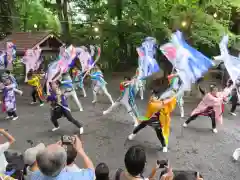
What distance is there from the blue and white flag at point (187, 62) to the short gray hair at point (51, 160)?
13.3ft

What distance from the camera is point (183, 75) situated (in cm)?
556

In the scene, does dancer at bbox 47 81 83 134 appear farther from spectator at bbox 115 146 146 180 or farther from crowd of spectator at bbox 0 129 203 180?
spectator at bbox 115 146 146 180

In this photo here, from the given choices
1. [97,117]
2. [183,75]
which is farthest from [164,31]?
[183,75]

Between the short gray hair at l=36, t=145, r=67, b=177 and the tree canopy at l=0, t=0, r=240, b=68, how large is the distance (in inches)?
384

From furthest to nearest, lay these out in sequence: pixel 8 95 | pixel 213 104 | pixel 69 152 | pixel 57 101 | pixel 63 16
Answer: pixel 63 16 < pixel 8 95 < pixel 213 104 < pixel 57 101 < pixel 69 152

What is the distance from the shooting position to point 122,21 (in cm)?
1430

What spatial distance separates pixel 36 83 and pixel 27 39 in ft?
14.3

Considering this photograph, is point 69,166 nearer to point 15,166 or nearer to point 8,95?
point 15,166

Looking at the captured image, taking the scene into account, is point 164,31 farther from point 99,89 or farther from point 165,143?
point 165,143

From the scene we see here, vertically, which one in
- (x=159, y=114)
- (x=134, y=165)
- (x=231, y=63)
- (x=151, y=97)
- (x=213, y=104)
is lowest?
(x=213, y=104)

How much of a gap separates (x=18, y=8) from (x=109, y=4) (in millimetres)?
6047

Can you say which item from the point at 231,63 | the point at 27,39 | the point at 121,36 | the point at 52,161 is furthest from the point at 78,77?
the point at 52,161

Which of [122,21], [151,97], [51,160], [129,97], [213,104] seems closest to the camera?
[51,160]

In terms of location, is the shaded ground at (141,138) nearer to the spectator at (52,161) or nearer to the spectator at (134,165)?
the spectator at (134,165)
